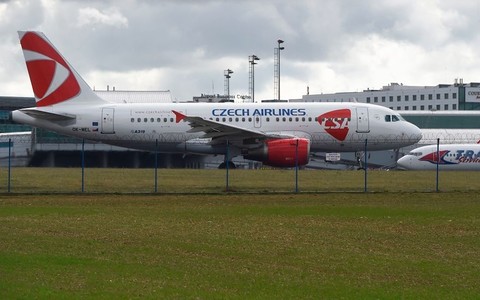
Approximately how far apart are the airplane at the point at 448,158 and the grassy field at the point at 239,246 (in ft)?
96.3

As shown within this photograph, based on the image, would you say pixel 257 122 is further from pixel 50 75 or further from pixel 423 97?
pixel 423 97

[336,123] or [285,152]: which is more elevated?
[336,123]

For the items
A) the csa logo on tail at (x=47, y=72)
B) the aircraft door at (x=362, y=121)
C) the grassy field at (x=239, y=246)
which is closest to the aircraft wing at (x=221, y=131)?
the aircraft door at (x=362, y=121)

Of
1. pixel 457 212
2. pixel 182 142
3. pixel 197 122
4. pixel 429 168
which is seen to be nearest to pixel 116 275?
pixel 457 212

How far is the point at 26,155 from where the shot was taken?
62.9 m

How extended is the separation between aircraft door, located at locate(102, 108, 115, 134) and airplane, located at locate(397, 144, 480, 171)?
827 inches

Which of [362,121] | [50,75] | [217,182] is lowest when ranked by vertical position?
[217,182]

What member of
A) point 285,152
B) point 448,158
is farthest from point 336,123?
point 448,158

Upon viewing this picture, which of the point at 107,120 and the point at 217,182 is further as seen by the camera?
the point at 107,120

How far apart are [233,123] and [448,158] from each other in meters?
17.7

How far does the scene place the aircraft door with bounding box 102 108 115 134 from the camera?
47094 mm

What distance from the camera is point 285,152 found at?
129ft

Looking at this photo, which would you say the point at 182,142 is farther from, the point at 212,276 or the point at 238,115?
the point at 212,276

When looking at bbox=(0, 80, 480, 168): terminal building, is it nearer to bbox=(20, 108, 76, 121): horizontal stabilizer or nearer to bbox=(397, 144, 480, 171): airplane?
bbox=(397, 144, 480, 171): airplane
